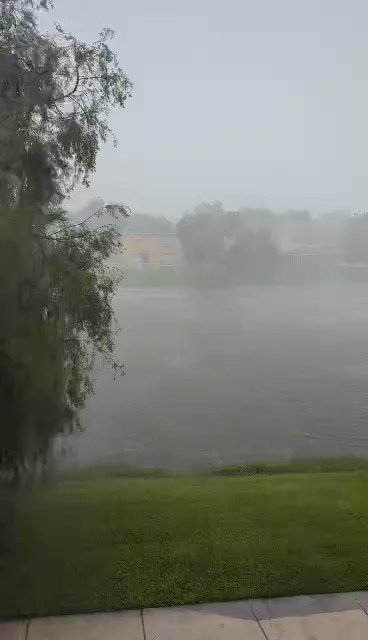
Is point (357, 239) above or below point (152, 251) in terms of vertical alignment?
above

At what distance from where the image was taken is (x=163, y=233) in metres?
5.76

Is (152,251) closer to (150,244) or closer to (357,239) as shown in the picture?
(150,244)

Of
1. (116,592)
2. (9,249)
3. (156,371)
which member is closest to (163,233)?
(156,371)

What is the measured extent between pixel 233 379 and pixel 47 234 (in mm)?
3221

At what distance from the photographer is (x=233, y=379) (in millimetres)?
6113

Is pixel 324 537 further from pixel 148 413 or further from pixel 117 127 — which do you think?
pixel 117 127

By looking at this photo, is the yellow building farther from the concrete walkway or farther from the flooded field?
the concrete walkway

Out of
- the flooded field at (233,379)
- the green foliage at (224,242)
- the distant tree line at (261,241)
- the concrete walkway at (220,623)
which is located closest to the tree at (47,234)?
the concrete walkway at (220,623)

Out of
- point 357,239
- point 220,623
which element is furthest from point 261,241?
point 220,623

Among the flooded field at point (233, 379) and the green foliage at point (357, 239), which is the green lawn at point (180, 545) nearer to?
the flooded field at point (233, 379)

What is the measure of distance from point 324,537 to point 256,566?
1.77 feet

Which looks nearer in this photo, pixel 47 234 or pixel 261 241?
pixel 47 234

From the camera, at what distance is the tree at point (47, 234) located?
3010mm

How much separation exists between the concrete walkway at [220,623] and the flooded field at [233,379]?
242 centimetres
